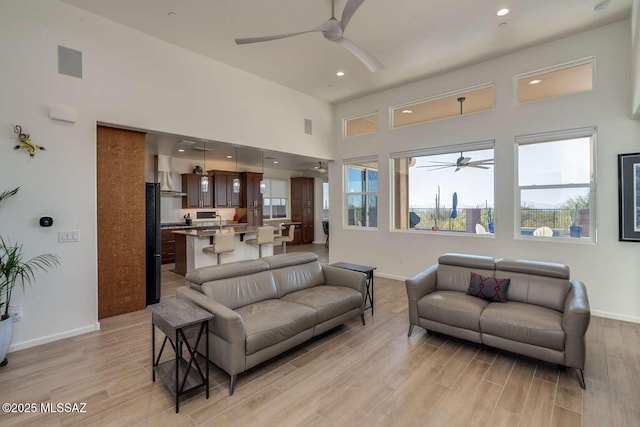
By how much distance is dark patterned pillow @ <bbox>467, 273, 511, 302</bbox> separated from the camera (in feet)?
10.5

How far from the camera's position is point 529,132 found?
4.50 meters

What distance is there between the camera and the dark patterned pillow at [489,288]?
3209 millimetres

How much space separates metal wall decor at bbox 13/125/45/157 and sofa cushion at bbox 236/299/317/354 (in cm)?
282

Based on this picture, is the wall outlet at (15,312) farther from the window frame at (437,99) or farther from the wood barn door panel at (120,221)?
the window frame at (437,99)

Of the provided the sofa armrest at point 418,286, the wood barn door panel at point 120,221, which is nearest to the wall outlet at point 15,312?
the wood barn door panel at point 120,221

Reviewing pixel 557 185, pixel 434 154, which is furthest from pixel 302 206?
pixel 557 185

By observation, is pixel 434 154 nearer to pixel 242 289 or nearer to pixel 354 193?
pixel 354 193

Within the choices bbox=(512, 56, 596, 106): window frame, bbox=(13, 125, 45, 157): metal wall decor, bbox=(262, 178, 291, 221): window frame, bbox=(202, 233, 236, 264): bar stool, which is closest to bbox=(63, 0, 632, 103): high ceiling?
bbox=(512, 56, 596, 106): window frame

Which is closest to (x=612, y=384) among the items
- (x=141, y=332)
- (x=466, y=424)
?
(x=466, y=424)

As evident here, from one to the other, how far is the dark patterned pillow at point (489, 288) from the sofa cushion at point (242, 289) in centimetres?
227

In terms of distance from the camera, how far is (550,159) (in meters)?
4.44

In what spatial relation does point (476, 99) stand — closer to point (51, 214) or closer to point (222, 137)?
point (222, 137)

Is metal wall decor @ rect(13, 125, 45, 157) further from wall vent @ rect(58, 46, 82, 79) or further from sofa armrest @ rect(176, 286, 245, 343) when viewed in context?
sofa armrest @ rect(176, 286, 245, 343)

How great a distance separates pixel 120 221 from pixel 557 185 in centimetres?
622
